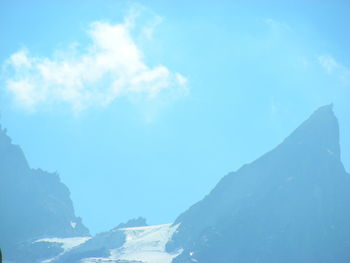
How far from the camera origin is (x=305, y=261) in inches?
7849

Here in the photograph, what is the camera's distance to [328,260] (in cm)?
19912

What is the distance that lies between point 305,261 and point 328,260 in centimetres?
1094
